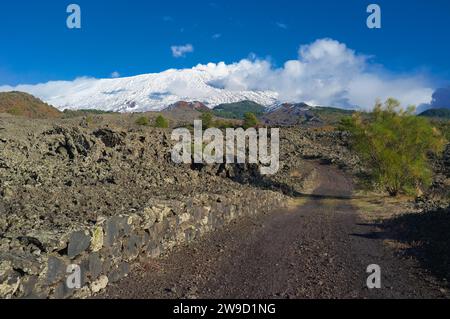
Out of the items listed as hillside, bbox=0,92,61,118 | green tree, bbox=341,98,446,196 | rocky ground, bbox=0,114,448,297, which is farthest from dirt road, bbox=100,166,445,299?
hillside, bbox=0,92,61,118

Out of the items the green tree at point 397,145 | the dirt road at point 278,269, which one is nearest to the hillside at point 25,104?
the green tree at point 397,145

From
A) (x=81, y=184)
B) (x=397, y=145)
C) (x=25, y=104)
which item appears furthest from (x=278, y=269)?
(x=25, y=104)

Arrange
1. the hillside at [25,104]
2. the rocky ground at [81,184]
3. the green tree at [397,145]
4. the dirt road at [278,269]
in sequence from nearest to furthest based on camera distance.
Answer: the rocky ground at [81,184] → the dirt road at [278,269] → the green tree at [397,145] → the hillside at [25,104]

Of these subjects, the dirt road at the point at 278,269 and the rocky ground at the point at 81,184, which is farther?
the dirt road at the point at 278,269

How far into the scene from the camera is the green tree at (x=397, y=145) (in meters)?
32.5

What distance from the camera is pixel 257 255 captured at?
41.8 ft

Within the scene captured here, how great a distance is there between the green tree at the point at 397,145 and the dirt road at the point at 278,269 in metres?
17.2

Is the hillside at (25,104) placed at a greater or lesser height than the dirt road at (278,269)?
greater

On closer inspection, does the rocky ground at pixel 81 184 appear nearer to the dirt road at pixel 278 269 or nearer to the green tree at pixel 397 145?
the dirt road at pixel 278 269

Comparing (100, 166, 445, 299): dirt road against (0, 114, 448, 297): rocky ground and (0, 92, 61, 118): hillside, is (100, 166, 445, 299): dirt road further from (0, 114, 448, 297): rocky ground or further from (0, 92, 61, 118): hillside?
(0, 92, 61, 118): hillside

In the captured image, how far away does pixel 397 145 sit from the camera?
33250 mm

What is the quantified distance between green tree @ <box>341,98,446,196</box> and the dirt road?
1721 centimetres

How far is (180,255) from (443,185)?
3980 cm

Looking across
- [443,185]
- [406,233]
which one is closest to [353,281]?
[406,233]
